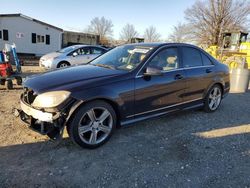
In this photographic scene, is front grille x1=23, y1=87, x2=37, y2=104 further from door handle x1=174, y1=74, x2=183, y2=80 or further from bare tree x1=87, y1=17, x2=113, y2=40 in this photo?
bare tree x1=87, y1=17, x2=113, y2=40

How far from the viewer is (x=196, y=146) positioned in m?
3.79

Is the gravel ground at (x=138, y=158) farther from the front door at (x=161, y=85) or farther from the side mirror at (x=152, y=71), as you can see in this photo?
the side mirror at (x=152, y=71)

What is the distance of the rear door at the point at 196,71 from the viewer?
4.71 metres

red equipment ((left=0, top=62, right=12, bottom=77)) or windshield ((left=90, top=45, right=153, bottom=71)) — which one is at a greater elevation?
windshield ((left=90, top=45, right=153, bottom=71))

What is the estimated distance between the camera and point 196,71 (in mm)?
4852

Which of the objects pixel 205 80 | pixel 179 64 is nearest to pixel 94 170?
pixel 179 64

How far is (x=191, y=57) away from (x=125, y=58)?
60.1 inches

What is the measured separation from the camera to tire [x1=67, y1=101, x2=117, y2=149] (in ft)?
10.8

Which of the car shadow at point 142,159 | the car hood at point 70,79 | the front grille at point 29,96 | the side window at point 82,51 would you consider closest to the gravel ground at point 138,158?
the car shadow at point 142,159

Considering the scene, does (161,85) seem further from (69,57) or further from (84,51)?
(84,51)

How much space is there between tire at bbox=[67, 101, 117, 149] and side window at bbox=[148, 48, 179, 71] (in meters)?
1.18

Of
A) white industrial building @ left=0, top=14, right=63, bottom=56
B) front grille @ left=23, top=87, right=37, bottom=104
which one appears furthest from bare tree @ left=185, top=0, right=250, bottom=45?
front grille @ left=23, top=87, right=37, bottom=104

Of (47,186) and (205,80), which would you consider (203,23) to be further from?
(47,186)

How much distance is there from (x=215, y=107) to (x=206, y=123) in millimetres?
981
